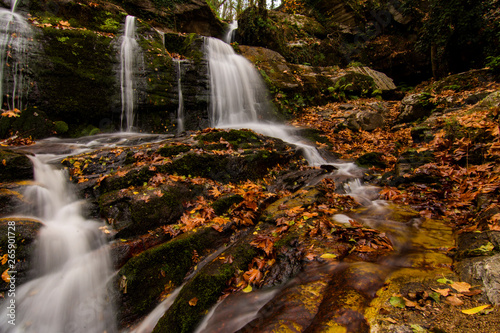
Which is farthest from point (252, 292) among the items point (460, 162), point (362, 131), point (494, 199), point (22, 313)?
point (362, 131)

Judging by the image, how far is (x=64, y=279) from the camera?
319cm

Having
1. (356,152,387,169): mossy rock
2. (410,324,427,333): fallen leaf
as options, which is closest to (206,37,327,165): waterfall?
(356,152,387,169): mossy rock

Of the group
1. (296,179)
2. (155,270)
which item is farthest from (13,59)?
(296,179)

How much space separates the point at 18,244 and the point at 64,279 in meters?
0.76

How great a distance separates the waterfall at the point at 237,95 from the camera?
1009 centimetres

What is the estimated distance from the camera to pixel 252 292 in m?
2.58

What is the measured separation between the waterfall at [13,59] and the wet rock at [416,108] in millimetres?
13437

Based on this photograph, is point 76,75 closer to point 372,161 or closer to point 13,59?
point 13,59

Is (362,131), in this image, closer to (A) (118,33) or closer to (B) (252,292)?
(B) (252,292)

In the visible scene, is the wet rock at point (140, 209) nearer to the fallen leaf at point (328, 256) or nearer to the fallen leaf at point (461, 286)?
the fallen leaf at point (328, 256)

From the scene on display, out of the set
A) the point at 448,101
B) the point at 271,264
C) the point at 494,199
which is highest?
the point at 448,101

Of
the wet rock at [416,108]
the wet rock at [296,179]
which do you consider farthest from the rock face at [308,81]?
the wet rock at [296,179]

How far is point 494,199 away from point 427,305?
8.31ft

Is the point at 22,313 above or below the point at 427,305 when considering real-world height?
below
